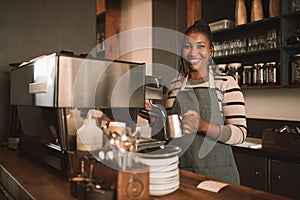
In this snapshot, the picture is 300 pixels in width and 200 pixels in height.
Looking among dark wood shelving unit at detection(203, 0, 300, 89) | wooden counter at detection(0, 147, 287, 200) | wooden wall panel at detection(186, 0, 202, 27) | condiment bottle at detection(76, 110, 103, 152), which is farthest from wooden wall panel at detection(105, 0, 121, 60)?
condiment bottle at detection(76, 110, 103, 152)

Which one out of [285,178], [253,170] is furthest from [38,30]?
[285,178]

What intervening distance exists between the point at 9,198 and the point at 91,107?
503 mm

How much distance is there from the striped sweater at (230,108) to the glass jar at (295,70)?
1012 millimetres

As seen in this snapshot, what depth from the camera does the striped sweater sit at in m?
1.46

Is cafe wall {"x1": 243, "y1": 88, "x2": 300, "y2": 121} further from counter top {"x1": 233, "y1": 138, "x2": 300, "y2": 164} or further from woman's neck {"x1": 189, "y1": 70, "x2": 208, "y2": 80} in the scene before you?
woman's neck {"x1": 189, "y1": 70, "x2": 208, "y2": 80}

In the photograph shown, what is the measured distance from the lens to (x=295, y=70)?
235cm

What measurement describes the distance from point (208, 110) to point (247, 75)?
1.36 metres

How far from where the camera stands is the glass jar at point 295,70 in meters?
2.32

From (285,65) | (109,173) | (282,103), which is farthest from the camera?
(282,103)

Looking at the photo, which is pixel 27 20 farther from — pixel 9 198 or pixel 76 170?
pixel 76 170

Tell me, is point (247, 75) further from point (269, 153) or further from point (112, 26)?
point (112, 26)

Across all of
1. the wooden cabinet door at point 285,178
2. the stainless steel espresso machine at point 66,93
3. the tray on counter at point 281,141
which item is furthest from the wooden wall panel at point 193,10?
the stainless steel espresso machine at point 66,93

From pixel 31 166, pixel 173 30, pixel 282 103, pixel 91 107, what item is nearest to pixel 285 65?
pixel 282 103

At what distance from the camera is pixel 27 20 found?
2.19m
